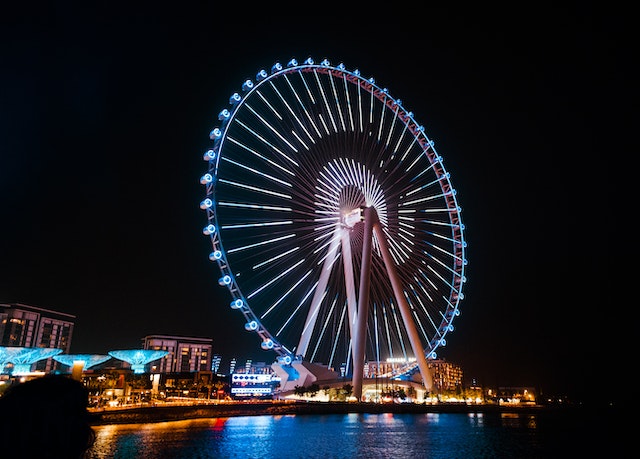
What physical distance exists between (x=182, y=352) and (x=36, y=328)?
34328mm

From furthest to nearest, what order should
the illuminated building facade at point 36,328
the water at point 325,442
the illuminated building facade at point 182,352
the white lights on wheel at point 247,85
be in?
the illuminated building facade at point 182,352 → the illuminated building facade at point 36,328 → the white lights on wheel at point 247,85 → the water at point 325,442

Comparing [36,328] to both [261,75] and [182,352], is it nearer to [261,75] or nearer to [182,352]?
[182,352]

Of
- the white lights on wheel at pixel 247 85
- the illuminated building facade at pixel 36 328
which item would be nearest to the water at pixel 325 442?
the white lights on wheel at pixel 247 85

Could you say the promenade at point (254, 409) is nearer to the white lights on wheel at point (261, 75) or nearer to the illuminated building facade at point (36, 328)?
the white lights on wheel at point (261, 75)

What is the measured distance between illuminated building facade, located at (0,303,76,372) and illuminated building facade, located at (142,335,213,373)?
63.8ft

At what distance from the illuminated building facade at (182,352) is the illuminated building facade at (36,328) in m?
19.5

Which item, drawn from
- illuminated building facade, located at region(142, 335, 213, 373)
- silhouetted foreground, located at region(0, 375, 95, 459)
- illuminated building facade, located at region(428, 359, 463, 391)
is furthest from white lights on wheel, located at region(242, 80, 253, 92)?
illuminated building facade, located at region(428, 359, 463, 391)

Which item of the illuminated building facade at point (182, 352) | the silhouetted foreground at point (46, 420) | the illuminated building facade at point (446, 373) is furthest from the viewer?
the illuminated building facade at point (446, 373)

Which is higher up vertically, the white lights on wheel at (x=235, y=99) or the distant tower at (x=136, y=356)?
the white lights on wheel at (x=235, y=99)

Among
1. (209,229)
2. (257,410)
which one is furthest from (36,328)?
(209,229)

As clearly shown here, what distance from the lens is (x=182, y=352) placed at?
12481 centimetres

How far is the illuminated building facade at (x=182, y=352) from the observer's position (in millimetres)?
121019

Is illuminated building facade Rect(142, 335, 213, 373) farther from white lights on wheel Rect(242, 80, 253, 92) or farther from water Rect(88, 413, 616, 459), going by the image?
white lights on wheel Rect(242, 80, 253, 92)

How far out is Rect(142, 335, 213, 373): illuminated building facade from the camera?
397 ft
